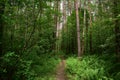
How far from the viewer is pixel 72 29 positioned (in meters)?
23.4

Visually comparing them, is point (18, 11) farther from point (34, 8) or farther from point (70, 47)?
point (70, 47)

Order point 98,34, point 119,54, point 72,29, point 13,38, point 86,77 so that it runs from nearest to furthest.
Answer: point 86,77 → point 13,38 → point 119,54 → point 98,34 → point 72,29

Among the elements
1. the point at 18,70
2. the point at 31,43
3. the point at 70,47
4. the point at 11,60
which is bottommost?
the point at 70,47

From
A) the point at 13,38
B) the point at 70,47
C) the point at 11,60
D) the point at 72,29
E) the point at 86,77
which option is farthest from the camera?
the point at 70,47

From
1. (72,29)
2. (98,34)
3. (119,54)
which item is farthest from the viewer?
(72,29)

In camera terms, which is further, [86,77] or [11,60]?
[86,77]

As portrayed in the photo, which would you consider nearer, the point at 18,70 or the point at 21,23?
the point at 18,70

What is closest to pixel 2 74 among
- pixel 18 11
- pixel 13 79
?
pixel 13 79

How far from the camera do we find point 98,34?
59.3 ft

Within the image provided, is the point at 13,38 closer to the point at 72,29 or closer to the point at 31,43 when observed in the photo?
the point at 31,43

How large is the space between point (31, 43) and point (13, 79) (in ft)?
6.64

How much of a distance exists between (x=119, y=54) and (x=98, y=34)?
8356 millimetres

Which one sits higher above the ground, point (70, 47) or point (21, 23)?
point (21, 23)

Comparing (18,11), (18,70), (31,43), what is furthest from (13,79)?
(18,11)
